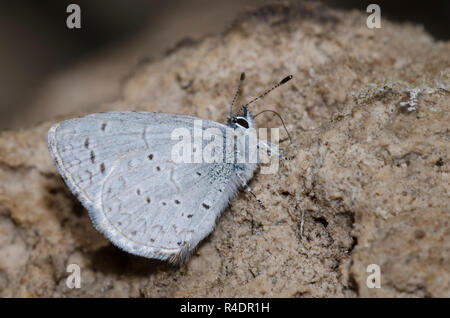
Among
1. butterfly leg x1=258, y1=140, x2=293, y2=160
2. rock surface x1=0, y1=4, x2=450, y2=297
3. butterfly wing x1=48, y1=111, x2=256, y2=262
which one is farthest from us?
butterfly leg x1=258, y1=140, x2=293, y2=160

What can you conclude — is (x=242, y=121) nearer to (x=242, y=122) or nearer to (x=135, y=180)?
(x=242, y=122)

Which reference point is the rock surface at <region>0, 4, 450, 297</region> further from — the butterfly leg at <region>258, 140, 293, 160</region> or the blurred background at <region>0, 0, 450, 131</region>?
the blurred background at <region>0, 0, 450, 131</region>

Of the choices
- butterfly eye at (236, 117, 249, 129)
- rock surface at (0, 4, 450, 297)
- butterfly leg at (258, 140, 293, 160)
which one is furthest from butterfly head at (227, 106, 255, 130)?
rock surface at (0, 4, 450, 297)

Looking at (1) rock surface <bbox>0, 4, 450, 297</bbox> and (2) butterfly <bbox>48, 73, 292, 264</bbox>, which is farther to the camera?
(2) butterfly <bbox>48, 73, 292, 264</bbox>

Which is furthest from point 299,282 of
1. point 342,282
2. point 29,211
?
point 29,211

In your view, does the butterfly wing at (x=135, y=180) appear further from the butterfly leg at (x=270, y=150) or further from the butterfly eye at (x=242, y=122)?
the butterfly leg at (x=270, y=150)

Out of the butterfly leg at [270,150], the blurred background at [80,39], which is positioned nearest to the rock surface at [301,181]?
the butterfly leg at [270,150]

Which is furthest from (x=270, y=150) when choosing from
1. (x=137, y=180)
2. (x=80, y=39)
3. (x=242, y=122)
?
(x=80, y=39)

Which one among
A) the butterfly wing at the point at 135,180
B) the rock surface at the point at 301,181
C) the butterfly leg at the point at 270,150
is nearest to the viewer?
the rock surface at the point at 301,181
